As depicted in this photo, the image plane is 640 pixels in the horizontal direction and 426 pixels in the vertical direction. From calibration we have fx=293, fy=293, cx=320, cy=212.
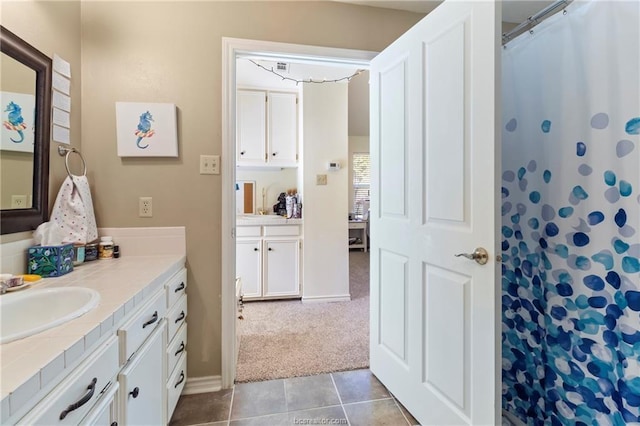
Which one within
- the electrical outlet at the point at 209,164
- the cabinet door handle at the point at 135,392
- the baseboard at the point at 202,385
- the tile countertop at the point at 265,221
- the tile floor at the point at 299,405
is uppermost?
the electrical outlet at the point at 209,164

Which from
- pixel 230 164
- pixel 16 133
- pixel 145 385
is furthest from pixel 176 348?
pixel 16 133

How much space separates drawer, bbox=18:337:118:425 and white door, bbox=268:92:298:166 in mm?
2810

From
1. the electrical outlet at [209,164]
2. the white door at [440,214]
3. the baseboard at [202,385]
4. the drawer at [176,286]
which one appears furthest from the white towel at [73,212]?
the white door at [440,214]

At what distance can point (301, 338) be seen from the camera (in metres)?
2.39

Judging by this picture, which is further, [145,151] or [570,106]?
[145,151]

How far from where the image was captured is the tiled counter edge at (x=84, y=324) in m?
0.55

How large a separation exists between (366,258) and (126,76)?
14.9 feet

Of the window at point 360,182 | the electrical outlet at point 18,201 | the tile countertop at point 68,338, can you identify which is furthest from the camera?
the window at point 360,182

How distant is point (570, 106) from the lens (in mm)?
1173

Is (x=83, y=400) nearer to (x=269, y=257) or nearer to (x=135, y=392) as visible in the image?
(x=135, y=392)

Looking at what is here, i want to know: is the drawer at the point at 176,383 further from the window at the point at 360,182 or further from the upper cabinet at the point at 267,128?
the window at the point at 360,182

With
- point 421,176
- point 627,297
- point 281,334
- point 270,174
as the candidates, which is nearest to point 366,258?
point 270,174

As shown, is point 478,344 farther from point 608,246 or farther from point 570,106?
point 570,106

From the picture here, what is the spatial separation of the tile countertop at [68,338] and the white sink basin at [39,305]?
5 cm
